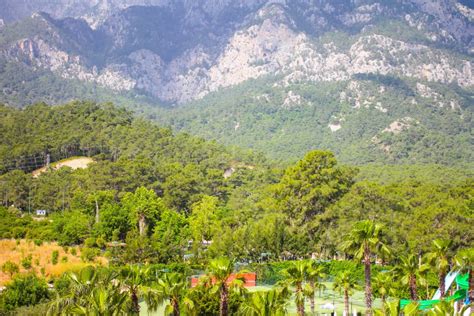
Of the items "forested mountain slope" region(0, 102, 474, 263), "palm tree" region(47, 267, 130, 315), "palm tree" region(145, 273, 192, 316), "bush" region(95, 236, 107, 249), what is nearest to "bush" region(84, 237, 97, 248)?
"bush" region(95, 236, 107, 249)

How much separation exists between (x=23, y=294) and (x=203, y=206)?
160 ft

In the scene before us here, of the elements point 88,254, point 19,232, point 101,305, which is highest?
point 19,232

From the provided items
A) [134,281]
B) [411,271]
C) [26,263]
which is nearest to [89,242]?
[26,263]

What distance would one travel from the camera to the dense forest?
277 ft

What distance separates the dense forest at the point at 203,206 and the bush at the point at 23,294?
0.20 m

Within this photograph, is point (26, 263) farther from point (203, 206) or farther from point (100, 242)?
point (203, 206)

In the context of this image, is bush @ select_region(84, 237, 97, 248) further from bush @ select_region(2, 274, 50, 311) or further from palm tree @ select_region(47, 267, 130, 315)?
palm tree @ select_region(47, 267, 130, 315)

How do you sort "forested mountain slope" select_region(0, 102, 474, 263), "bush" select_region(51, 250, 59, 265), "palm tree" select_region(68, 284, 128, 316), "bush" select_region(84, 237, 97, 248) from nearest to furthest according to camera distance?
1. "palm tree" select_region(68, 284, 128, 316)
2. "bush" select_region(51, 250, 59, 265)
3. "forested mountain slope" select_region(0, 102, 474, 263)
4. "bush" select_region(84, 237, 97, 248)

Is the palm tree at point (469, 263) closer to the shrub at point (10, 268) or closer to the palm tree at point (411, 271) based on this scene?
the palm tree at point (411, 271)

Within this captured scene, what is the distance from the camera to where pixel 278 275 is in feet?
256

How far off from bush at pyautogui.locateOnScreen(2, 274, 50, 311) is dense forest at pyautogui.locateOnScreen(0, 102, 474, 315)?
0.66ft

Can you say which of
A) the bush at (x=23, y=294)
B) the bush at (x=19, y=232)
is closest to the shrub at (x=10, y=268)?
the bush at (x=23, y=294)

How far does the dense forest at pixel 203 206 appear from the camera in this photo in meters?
84.4

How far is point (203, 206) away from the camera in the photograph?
104312 millimetres
